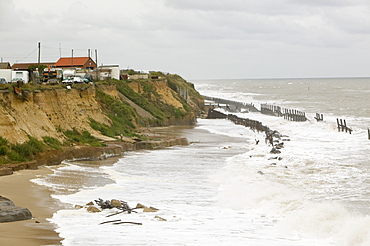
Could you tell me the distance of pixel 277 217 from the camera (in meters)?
16.5

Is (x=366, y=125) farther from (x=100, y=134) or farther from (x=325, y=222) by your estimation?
(x=325, y=222)

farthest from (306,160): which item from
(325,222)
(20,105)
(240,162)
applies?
(325,222)

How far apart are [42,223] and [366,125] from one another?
53.9 m

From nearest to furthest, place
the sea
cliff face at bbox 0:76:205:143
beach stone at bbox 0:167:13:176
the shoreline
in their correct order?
the shoreline < the sea < beach stone at bbox 0:167:13:176 < cliff face at bbox 0:76:205:143

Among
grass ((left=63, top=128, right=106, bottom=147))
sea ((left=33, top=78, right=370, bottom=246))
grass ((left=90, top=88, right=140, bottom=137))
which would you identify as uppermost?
grass ((left=90, top=88, right=140, bottom=137))

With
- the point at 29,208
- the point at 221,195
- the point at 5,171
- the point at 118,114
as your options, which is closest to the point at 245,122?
the point at 118,114

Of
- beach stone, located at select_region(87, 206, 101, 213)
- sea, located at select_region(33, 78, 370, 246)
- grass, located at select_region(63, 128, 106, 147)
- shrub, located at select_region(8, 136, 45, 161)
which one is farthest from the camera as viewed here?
grass, located at select_region(63, 128, 106, 147)

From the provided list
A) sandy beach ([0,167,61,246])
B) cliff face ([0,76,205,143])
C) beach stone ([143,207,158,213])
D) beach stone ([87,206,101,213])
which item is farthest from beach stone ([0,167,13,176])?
beach stone ([143,207,158,213])

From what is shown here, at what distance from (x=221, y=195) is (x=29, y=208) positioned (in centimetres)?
676

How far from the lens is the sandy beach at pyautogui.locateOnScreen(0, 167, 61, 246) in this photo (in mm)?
12438

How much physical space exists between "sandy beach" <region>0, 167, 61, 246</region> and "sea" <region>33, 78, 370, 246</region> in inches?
14.6

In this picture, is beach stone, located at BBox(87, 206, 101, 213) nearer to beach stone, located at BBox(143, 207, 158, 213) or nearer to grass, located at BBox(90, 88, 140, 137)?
beach stone, located at BBox(143, 207, 158, 213)

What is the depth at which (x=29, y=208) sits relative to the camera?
16.4 m

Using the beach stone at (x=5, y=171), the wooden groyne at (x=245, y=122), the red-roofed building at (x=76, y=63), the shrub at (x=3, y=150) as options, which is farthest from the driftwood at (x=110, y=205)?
the red-roofed building at (x=76, y=63)
